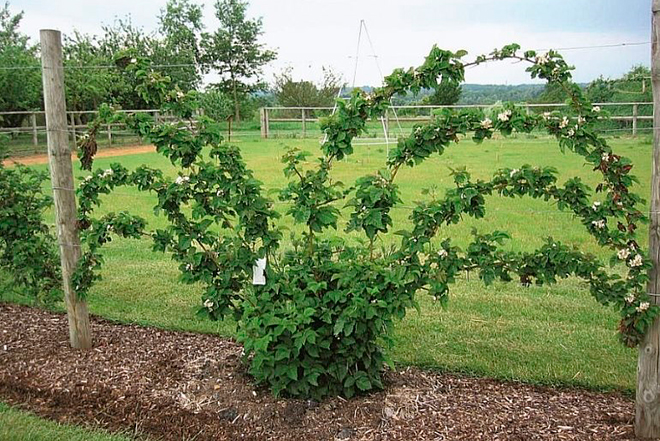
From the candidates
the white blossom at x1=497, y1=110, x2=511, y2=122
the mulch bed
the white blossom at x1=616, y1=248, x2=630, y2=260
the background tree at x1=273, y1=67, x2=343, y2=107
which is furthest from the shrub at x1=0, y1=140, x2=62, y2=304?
the background tree at x1=273, y1=67, x2=343, y2=107

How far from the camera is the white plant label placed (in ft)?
11.8

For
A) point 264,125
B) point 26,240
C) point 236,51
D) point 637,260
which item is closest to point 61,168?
point 26,240

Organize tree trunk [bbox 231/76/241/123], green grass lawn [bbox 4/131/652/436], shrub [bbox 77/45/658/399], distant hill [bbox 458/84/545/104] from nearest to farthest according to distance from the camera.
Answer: shrub [bbox 77/45/658/399] → green grass lawn [bbox 4/131/652/436] → distant hill [bbox 458/84/545/104] → tree trunk [bbox 231/76/241/123]

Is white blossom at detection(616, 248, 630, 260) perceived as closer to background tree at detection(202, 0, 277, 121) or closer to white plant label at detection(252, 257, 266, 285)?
white plant label at detection(252, 257, 266, 285)

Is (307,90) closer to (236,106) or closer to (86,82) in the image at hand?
(236,106)

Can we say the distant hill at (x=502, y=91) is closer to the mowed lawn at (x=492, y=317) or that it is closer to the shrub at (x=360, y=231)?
the mowed lawn at (x=492, y=317)

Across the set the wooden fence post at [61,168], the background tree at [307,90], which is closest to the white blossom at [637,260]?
the wooden fence post at [61,168]

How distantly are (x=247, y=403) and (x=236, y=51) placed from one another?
29.3 meters

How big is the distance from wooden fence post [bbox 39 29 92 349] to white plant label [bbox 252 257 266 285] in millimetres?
1351

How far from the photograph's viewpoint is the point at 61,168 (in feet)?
13.6

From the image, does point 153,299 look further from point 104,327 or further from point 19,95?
point 19,95

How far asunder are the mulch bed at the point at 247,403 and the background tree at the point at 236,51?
22.4 m

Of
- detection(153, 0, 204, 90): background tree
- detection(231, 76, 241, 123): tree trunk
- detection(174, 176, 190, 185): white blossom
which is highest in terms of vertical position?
detection(153, 0, 204, 90): background tree

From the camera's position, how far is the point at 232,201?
11.5 feet
